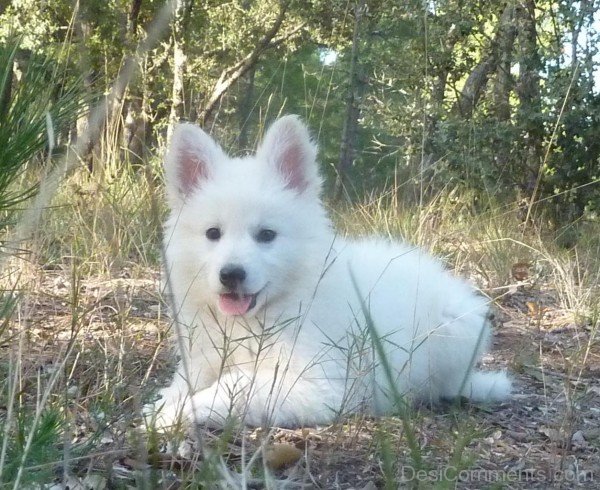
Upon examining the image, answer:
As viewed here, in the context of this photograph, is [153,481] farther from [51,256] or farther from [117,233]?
[117,233]

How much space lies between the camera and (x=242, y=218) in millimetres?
2994

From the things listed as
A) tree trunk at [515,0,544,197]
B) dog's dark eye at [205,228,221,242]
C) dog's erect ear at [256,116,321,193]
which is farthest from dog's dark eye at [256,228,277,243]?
tree trunk at [515,0,544,197]

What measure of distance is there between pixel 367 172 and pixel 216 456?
23.4m

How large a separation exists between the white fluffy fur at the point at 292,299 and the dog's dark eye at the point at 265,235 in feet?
0.09

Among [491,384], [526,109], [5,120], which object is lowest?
[491,384]

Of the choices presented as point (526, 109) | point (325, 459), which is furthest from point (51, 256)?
point (526, 109)

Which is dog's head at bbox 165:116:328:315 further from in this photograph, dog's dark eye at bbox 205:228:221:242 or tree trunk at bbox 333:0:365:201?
tree trunk at bbox 333:0:365:201

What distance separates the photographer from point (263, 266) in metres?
2.92

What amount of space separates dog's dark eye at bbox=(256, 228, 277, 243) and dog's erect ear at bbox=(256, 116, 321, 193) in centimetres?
30

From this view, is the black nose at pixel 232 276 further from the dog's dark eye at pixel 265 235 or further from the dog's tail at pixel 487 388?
the dog's tail at pixel 487 388

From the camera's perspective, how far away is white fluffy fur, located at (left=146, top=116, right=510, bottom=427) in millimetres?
2764

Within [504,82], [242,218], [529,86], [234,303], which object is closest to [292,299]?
[234,303]

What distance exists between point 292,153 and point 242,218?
47 centimetres

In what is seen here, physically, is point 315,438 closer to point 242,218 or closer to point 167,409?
point 167,409
